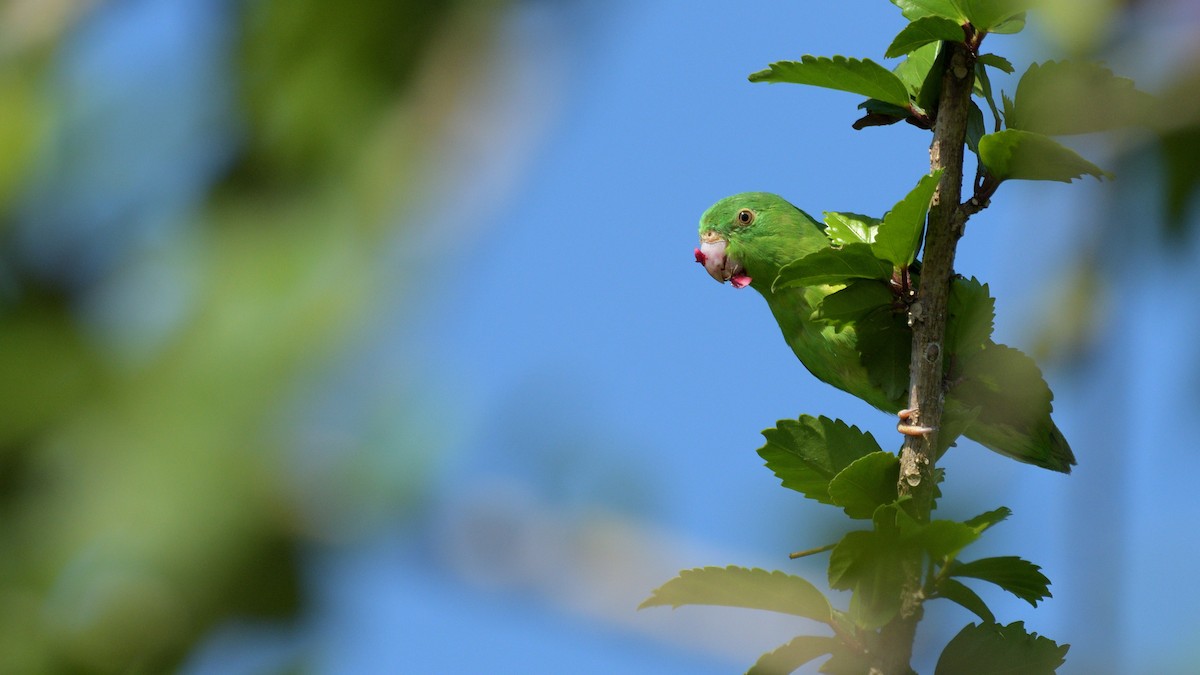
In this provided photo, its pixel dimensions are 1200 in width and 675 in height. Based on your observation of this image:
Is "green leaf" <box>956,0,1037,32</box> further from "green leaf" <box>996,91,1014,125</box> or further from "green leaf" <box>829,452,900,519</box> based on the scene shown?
"green leaf" <box>829,452,900,519</box>

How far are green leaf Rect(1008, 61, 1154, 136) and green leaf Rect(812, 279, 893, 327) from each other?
32 cm

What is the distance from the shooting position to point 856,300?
1.88 m

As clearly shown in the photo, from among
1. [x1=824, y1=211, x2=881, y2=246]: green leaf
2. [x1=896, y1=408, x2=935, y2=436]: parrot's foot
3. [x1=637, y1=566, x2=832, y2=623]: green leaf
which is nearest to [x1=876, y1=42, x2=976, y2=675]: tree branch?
[x1=896, y1=408, x2=935, y2=436]: parrot's foot

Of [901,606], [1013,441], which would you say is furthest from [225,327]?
[1013,441]

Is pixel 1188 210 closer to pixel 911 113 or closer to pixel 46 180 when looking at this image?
pixel 911 113

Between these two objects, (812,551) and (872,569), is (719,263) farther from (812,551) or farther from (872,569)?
(872,569)

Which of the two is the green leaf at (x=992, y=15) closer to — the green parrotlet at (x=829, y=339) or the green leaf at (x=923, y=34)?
the green leaf at (x=923, y=34)

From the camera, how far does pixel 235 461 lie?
Answer: 2.30 ft

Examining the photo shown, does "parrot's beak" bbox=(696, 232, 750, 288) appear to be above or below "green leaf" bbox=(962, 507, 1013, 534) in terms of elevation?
above

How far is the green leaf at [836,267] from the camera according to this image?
1.76 meters

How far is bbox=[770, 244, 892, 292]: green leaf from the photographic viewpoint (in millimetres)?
1763

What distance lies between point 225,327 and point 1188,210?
4.79ft

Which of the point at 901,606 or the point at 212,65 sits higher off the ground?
the point at 212,65

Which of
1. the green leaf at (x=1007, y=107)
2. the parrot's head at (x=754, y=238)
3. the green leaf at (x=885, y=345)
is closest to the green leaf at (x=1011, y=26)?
the green leaf at (x=1007, y=107)
